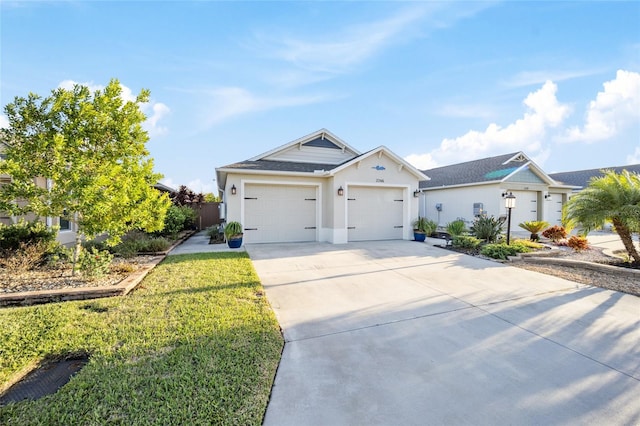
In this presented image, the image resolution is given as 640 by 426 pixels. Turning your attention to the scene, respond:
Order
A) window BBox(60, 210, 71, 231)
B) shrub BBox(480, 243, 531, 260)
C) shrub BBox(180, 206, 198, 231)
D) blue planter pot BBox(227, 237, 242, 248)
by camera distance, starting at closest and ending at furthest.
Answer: shrub BBox(480, 243, 531, 260) < window BBox(60, 210, 71, 231) < blue planter pot BBox(227, 237, 242, 248) < shrub BBox(180, 206, 198, 231)

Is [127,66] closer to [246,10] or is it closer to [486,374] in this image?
[246,10]

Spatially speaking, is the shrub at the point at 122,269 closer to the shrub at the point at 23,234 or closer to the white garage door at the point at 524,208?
the shrub at the point at 23,234

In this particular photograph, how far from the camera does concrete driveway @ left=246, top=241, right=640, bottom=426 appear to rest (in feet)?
7.03

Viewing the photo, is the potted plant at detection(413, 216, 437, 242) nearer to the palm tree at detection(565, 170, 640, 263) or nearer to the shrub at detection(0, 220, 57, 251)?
the palm tree at detection(565, 170, 640, 263)

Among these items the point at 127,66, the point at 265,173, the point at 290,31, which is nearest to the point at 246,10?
the point at 290,31

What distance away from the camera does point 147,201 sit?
573 cm

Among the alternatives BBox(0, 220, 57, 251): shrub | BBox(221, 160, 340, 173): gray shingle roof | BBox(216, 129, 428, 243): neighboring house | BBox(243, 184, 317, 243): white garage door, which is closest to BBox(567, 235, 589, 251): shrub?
BBox(216, 129, 428, 243): neighboring house

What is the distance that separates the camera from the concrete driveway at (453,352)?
2.14 meters

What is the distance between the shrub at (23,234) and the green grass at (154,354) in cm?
273

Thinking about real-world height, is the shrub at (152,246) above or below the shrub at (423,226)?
below

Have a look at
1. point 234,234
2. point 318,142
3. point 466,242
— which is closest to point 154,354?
point 234,234

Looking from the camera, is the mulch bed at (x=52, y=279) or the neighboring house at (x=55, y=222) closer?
the mulch bed at (x=52, y=279)

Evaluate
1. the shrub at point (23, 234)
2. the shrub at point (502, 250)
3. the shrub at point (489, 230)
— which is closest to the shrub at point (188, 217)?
the shrub at point (23, 234)

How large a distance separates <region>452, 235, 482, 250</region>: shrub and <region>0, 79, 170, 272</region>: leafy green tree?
9.44 metres
